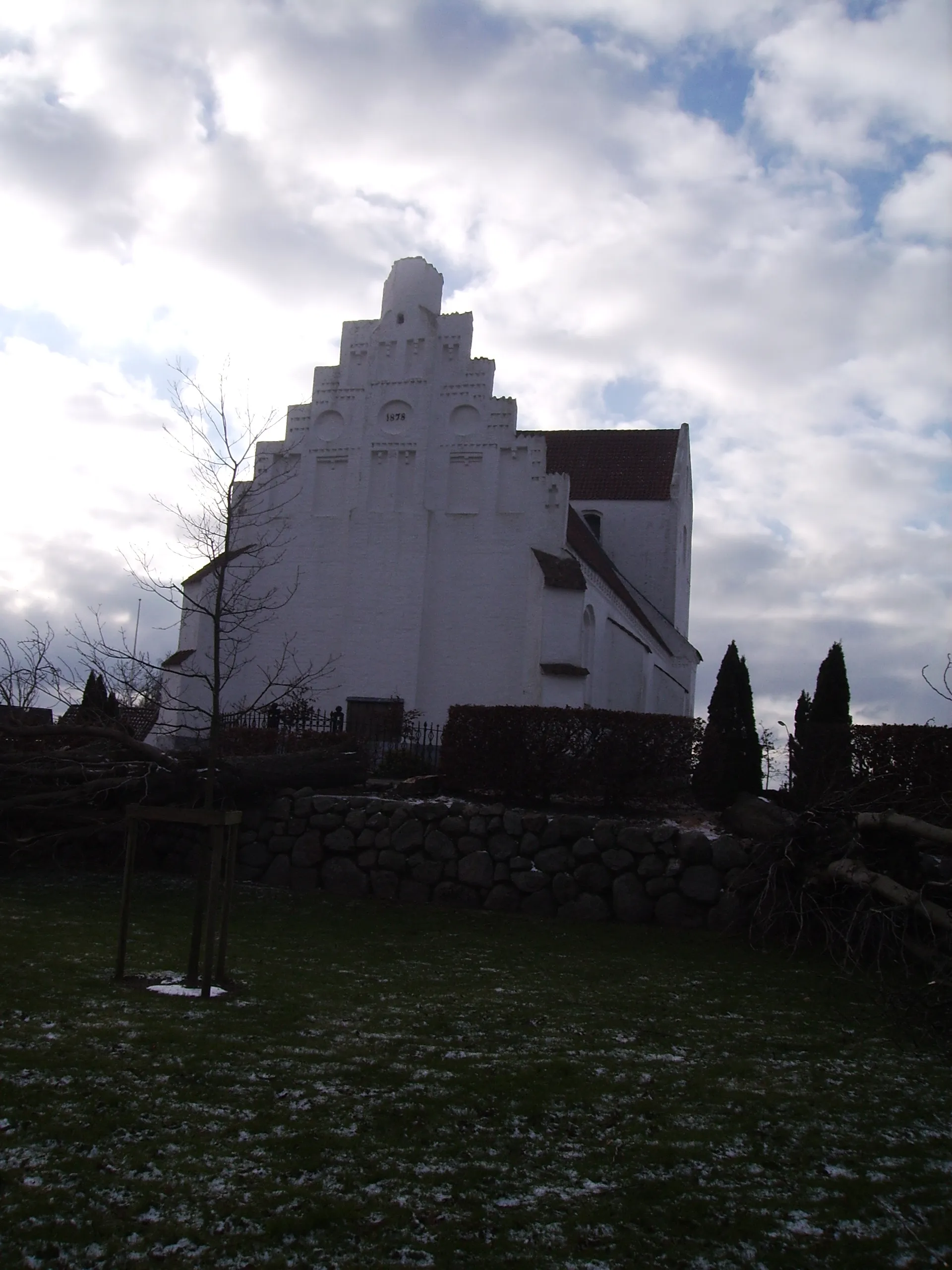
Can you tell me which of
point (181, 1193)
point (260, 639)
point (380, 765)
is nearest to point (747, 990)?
point (181, 1193)

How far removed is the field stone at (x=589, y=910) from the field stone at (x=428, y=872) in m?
1.67

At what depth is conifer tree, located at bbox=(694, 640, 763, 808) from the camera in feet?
50.2

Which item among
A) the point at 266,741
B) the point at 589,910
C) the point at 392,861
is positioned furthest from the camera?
the point at 266,741

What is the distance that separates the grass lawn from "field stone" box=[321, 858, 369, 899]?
4.08 meters

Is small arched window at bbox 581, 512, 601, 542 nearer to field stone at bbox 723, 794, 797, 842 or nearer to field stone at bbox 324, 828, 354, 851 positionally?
field stone at bbox 723, 794, 797, 842

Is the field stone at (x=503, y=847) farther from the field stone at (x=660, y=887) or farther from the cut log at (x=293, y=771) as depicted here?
the cut log at (x=293, y=771)

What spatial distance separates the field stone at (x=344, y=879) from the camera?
13367 millimetres

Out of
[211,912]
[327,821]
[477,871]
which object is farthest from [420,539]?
[211,912]

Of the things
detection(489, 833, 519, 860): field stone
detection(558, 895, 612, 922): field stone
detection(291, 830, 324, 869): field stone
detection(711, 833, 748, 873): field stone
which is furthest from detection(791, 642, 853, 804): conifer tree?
detection(291, 830, 324, 869): field stone

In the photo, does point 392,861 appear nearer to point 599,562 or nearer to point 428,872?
point 428,872

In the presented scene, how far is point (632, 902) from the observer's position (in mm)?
12422

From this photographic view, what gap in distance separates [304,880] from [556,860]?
328 cm

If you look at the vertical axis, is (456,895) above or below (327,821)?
below

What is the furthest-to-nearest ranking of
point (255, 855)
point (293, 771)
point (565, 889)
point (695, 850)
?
point (293, 771)
point (255, 855)
point (565, 889)
point (695, 850)
